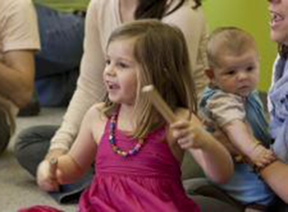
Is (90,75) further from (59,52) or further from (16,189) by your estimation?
(59,52)

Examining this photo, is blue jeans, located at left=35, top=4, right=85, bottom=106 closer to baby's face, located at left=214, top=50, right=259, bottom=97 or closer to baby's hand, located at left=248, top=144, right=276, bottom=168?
baby's face, located at left=214, top=50, right=259, bottom=97

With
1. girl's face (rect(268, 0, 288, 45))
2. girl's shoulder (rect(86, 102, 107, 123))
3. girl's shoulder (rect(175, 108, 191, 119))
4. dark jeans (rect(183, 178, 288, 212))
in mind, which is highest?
girl's face (rect(268, 0, 288, 45))

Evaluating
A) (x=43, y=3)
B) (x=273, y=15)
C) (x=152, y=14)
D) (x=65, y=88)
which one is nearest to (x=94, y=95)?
(x=152, y=14)

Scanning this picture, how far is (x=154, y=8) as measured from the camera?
1.21 m

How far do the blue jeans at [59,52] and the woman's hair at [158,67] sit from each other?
1.39 metres

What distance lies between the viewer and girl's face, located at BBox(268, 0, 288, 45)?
0.95 meters

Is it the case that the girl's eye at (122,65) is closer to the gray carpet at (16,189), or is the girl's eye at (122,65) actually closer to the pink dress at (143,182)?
the pink dress at (143,182)

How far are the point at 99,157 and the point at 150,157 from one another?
0.10 metres

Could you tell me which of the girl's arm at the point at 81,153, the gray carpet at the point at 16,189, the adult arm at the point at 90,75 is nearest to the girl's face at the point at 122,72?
the girl's arm at the point at 81,153

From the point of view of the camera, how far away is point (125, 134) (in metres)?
0.97

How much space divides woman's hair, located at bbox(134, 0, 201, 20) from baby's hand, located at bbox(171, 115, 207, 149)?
46cm

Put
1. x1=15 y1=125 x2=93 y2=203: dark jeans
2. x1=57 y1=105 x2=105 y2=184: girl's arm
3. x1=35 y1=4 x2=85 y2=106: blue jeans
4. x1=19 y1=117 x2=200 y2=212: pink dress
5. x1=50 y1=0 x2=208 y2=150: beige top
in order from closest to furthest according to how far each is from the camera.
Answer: x1=19 y1=117 x2=200 y2=212: pink dress, x1=57 y1=105 x2=105 y2=184: girl's arm, x1=50 y1=0 x2=208 y2=150: beige top, x1=15 y1=125 x2=93 y2=203: dark jeans, x1=35 y1=4 x2=85 y2=106: blue jeans

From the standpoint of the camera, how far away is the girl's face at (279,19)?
37.4 inches

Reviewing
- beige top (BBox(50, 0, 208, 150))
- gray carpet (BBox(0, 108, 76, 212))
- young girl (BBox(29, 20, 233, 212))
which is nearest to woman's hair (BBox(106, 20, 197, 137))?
young girl (BBox(29, 20, 233, 212))
